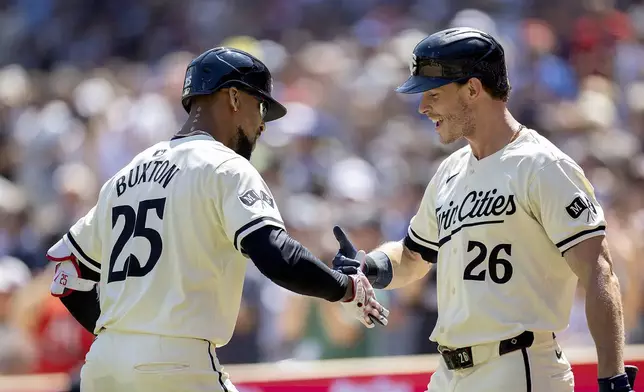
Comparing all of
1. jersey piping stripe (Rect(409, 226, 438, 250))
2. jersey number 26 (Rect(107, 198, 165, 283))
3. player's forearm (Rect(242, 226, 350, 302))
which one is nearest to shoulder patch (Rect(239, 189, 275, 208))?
player's forearm (Rect(242, 226, 350, 302))

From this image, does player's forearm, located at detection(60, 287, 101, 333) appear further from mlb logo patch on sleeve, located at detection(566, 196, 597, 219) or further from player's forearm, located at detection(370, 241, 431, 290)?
mlb logo patch on sleeve, located at detection(566, 196, 597, 219)

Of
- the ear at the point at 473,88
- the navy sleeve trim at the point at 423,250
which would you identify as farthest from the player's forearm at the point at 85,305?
the ear at the point at 473,88

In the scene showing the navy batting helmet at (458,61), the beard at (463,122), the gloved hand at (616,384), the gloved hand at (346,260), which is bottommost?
the gloved hand at (616,384)

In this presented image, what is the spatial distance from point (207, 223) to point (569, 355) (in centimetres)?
322

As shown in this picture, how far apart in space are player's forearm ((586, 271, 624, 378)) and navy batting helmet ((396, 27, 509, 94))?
3.21 ft

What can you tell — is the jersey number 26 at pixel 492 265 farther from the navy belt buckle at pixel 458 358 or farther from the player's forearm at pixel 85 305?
the player's forearm at pixel 85 305

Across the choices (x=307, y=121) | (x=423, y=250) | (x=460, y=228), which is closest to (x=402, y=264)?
(x=423, y=250)

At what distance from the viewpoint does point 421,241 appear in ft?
17.2

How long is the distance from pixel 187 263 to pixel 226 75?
807mm

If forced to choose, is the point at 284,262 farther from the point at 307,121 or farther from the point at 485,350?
the point at 307,121

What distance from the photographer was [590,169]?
9.52 meters

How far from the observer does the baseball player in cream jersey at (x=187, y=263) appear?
431 cm

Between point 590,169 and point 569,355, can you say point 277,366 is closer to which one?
point 569,355

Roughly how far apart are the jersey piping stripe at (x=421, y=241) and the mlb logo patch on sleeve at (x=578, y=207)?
3.12 ft
